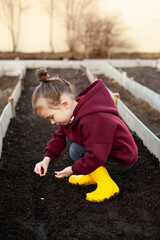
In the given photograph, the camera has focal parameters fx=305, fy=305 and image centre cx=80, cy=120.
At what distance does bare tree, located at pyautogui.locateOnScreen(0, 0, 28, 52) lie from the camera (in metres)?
9.98

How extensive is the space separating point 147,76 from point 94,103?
15.3 ft

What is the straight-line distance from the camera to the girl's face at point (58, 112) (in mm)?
1947

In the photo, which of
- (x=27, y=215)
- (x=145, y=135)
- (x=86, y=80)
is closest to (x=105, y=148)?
(x=27, y=215)

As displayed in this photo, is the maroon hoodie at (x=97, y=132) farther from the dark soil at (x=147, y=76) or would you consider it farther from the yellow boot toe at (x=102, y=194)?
the dark soil at (x=147, y=76)

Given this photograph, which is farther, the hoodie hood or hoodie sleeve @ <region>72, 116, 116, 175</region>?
the hoodie hood

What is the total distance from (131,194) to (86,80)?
4186 millimetres

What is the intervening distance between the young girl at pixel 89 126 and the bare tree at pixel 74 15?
825 centimetres

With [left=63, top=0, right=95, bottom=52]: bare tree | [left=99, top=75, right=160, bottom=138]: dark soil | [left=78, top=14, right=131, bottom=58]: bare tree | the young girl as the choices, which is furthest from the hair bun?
Answer: [left=63, top=0, right=95, bottom=52]: bare tree

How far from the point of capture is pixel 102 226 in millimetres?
1945

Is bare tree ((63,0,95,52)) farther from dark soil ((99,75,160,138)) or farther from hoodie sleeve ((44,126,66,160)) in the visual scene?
hoodie sleeve ((44,126,66,160))

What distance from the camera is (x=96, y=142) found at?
6.11ft

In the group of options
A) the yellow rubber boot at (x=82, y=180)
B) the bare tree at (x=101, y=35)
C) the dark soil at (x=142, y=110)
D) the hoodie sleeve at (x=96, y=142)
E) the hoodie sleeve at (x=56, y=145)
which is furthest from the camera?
the bare tree at (x=101, y=35)

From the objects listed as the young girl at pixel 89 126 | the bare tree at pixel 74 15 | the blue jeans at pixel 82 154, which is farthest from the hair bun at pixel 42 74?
the bare tree at pixel 74 15

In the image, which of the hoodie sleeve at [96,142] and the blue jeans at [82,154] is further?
the blue jeans at [82,154]
